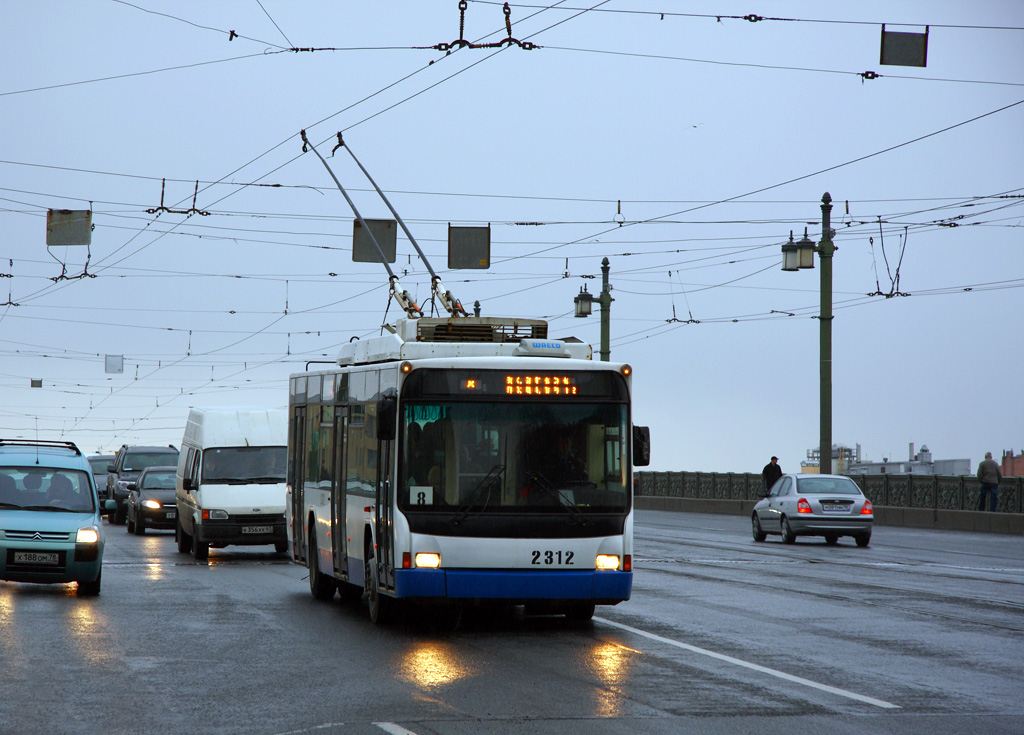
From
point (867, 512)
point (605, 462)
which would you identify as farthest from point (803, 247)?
point (605, 462)

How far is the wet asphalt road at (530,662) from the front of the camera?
8.61 m

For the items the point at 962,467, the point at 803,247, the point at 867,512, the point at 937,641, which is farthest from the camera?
Answer: the point at 962,467

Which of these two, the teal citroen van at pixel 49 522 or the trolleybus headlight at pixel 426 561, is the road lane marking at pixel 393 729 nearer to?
the trolleybus headlight at pixel 426 561

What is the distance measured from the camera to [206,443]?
26.5 meters

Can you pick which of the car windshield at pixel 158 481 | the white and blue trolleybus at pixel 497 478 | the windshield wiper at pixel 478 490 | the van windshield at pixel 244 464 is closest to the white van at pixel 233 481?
the van windshield at pixel 244 464

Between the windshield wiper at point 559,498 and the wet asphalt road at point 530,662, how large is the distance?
103 cm

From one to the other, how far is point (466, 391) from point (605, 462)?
1.45 m

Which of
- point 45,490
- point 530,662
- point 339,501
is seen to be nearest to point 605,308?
point 45,490

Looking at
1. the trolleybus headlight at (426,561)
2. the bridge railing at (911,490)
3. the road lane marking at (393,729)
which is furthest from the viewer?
the bridge railing at (911,490)

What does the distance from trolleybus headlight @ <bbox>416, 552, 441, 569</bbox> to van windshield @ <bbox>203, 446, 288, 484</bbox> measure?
518 inches

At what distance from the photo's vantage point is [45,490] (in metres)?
18.5

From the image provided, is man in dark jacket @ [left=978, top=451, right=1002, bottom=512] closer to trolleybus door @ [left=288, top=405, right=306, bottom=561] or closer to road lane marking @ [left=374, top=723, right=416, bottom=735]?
trolleybus door @ [left=288, top=405, right=306, bottom=561]

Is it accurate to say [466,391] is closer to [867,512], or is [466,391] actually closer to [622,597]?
[622,597]

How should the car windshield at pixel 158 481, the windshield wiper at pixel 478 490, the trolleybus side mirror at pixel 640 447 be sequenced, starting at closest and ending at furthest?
1. the windshield wiper at pixel 478 490
2. the trolleybus side mirror at pixel 640 447
3. the car windshield at pixel 158 481
